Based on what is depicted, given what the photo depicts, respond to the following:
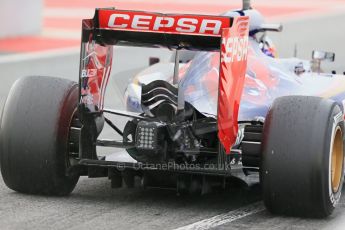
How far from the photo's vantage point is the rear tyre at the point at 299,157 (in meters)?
6.62

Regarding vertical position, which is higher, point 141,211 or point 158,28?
point 158,28

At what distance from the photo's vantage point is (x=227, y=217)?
6.91 metres

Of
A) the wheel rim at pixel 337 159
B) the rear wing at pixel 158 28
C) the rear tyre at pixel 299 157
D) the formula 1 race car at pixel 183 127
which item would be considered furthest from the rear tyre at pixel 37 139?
the wheel rim at pixel 337 159

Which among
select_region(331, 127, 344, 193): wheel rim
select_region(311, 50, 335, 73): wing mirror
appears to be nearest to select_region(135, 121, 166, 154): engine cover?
select_region(331, 127, 344, 193): wheel rim

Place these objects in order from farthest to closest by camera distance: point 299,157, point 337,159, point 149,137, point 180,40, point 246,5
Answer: point 246,5, point 337,159, point 180,40, point 149,137, point 299,157

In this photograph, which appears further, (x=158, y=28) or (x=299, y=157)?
(x=158, y=28)

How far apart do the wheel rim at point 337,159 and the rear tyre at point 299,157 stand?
366 millimetres

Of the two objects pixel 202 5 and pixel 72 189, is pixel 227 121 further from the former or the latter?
pixel 202 5

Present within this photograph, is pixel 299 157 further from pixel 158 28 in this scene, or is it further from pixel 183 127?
pixel 158 28

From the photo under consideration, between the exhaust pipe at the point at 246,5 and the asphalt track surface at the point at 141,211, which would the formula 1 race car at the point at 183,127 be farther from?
the exhaust pipe at the point at 246,5

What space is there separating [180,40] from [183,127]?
2.00 feet

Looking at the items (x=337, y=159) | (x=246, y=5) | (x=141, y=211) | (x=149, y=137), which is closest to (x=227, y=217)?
(x=141, y=211)

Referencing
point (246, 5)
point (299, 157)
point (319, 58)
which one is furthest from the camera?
point (319, 58)

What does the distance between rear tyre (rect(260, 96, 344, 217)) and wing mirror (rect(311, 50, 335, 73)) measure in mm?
3021
